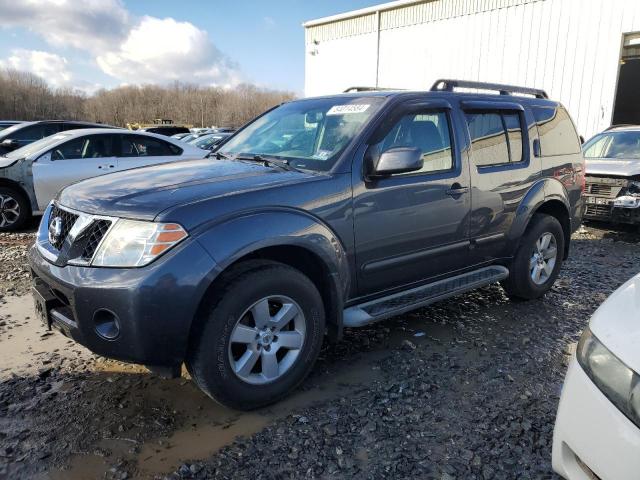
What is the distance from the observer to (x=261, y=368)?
283 cm

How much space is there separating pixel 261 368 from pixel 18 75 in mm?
86459

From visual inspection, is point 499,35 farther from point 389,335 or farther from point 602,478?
point 602,478

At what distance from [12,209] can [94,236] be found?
18.8 ft

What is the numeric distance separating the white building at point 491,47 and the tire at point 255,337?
15.2 m

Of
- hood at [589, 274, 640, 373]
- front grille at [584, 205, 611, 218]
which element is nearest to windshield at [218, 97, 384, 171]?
hood at [589, 274, 640, 373]

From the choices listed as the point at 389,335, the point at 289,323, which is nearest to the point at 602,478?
the point at 289,323

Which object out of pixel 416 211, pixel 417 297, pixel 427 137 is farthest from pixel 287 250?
pixel 427 137

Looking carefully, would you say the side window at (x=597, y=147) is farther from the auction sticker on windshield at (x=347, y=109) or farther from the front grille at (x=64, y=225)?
the front grille at (x=64, y=225)

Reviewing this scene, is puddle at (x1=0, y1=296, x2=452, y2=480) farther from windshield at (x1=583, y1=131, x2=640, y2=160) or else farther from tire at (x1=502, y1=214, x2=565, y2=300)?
windshield at (x1=583, y1=131, x2=640, y2=160)

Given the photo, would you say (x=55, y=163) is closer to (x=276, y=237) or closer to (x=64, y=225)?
(x=64, y=225)

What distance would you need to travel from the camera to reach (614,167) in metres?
8.17

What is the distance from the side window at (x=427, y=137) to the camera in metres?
3.44

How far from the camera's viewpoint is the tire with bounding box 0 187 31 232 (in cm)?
715

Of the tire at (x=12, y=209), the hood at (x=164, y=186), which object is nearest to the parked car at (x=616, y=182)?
the hood at (x=164, y=186)
